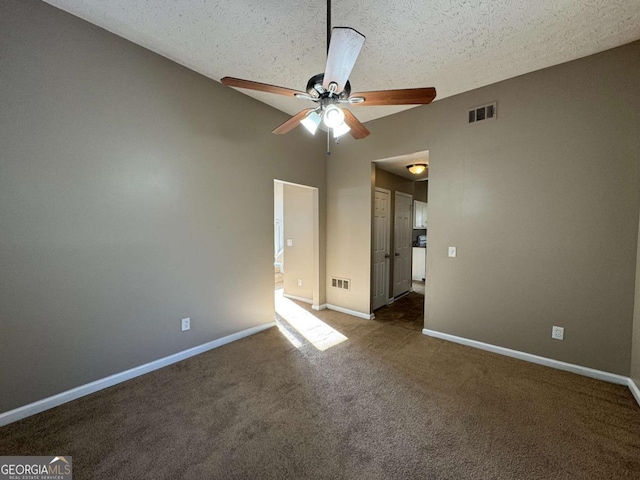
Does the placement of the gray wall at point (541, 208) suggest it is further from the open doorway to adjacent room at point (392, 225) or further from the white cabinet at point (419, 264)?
the white cabinet at point (419, 264)

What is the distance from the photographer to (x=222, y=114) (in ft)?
9.56

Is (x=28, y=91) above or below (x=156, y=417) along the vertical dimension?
above

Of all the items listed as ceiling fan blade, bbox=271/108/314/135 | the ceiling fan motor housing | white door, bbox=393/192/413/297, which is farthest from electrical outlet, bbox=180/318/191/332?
white door, bbox=393/192/413/297

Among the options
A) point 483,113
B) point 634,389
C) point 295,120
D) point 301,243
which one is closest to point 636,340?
point 634,389

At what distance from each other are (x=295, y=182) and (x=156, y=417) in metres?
3.03

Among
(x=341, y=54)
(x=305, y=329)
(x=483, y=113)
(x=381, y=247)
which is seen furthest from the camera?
(x=381, y=247)

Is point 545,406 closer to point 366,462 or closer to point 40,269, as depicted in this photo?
point 366,462

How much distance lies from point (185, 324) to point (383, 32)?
336cm

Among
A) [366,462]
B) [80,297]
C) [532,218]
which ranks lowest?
[366,462]

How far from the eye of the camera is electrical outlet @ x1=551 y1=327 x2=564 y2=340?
2523 mm

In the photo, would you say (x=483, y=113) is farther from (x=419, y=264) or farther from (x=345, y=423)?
(x=419, y=264)

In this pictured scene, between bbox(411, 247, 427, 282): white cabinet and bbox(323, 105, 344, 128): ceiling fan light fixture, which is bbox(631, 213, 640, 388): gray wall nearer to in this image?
bbox(323, 105, 344, 128): ceiling fan light fixture

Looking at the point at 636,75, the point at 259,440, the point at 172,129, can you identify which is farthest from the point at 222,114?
the point at 636,75

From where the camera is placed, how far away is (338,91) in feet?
5.45
